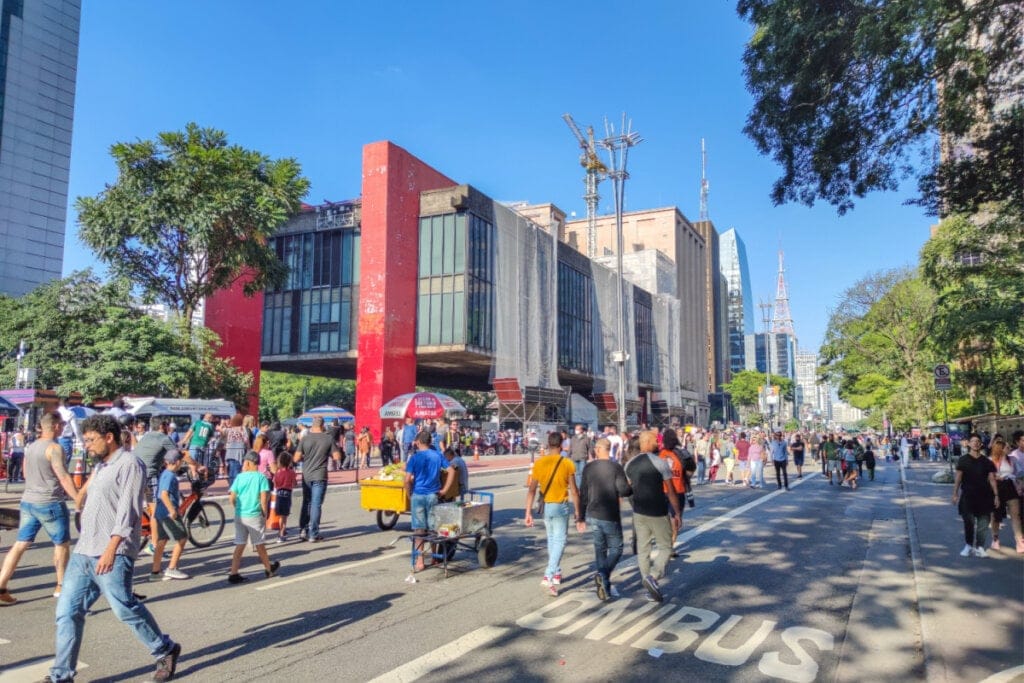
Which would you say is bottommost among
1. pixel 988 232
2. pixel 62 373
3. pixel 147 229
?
pixel 62 373

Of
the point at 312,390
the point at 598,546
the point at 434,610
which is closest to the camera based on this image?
the point at 434,610

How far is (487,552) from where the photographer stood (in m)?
8.56

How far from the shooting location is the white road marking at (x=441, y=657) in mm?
4914

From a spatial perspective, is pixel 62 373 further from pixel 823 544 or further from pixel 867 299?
pixel 867 299

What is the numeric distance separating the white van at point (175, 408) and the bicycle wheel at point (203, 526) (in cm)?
1154

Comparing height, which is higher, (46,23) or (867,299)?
(46,23)

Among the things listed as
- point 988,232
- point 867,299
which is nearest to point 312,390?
point 867,299

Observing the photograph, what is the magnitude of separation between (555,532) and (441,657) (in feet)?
7.50

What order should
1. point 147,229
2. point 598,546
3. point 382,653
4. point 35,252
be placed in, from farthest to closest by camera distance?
point 35,252, point 147,229, point 598,546, point 382,653

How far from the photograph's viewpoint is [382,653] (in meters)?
5.40

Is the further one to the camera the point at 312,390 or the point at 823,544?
the point at 312,390

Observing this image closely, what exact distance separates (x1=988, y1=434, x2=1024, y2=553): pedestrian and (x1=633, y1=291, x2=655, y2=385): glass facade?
58.2 meters

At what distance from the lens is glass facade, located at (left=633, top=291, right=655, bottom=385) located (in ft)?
228

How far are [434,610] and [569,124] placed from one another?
7806 centimetres
